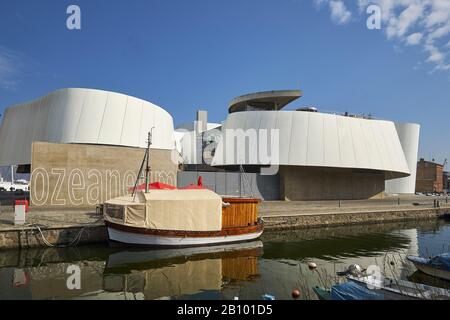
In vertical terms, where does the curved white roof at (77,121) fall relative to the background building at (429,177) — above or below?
above

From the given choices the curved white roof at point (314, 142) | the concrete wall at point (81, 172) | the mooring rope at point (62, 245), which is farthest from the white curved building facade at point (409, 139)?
the mooring rope at point (62, 245)

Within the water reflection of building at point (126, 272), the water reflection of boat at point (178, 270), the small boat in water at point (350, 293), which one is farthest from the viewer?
the water reflection of boat at point (178, 270)

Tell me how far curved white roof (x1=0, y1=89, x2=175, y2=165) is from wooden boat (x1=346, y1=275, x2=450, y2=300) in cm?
2825

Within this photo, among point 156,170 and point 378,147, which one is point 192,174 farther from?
point 378,147

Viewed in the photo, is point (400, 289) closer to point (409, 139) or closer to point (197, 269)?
point (197, 269)

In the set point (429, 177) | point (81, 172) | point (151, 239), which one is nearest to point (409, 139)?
point (429, 177)

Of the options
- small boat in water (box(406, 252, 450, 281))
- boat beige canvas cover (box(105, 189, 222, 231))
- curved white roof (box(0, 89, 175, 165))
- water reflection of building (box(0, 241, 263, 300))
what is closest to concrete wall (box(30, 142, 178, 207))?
curved white roof (box(0, 89, 175, 165))

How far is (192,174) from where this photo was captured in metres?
33.2

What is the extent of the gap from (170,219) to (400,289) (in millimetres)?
11675

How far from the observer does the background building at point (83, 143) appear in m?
26.0

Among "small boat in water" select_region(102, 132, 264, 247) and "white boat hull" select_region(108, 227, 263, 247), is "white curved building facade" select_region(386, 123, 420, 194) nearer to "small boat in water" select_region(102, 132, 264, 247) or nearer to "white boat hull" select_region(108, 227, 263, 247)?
"small boat in water" select_region(102, 132, 264, 247)

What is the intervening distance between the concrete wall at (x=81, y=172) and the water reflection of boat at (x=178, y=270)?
12104 millimetres

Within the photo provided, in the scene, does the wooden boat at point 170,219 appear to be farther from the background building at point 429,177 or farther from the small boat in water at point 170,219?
the background building at point 429,177
